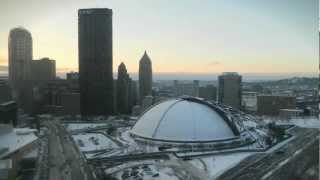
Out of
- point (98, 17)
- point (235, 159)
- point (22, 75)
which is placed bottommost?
point (235, 159)

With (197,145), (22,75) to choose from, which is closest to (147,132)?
(197,145)

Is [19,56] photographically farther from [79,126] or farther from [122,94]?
[79,126]

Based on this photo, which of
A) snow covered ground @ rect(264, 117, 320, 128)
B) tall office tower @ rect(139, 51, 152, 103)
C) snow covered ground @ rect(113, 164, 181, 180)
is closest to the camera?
snow covered ground @ rect(113, 164, 181, 180)

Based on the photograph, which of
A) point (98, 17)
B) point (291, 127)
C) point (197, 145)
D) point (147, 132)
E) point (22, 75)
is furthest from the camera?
point (22, 75)

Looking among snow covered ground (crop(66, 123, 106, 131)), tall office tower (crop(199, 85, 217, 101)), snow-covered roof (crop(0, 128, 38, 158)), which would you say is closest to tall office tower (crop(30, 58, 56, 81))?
tall office tower (crop(199, 85, 217, 101))

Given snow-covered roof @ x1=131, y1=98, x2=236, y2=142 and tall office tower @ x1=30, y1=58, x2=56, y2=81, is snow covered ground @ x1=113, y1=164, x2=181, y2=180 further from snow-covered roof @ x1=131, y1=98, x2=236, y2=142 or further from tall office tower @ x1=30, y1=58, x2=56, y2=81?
tall office tower @ x1=30, y1=58, x2=56, y2=81

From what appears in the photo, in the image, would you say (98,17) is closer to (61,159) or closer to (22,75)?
(22,75)

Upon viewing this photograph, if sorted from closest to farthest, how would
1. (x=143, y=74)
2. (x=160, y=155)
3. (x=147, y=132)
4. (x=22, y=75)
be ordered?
(x=160, y=155)
(x=147, y=132)
(x=22, y=75)
(x=143, y=74)
